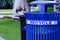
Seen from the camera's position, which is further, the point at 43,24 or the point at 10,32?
the point at 10,32

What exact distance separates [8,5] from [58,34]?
35.3m

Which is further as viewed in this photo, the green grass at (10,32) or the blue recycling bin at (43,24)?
the green grass at (10,32)

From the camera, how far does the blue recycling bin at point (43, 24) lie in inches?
214

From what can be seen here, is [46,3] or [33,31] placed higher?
[46,3]

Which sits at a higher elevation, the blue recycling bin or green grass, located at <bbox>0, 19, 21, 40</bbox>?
the blue recycling bin

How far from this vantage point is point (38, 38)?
218 inches

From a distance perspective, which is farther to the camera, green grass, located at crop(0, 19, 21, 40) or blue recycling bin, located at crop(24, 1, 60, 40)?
green grass, located at crop(0, 19, 21, 40)

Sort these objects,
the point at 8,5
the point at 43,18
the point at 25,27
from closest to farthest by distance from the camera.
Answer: the point at 43,18
the point at 25,27
the point at 8,5

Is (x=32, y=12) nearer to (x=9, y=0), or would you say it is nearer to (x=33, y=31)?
(x=33, y=31)

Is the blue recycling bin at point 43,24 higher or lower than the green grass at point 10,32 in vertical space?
higher

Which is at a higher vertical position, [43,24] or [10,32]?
[43,24]

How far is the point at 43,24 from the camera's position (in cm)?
545

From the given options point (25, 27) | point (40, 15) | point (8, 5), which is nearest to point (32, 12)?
point (40, 15)

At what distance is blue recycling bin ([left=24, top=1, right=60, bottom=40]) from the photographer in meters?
5.45
